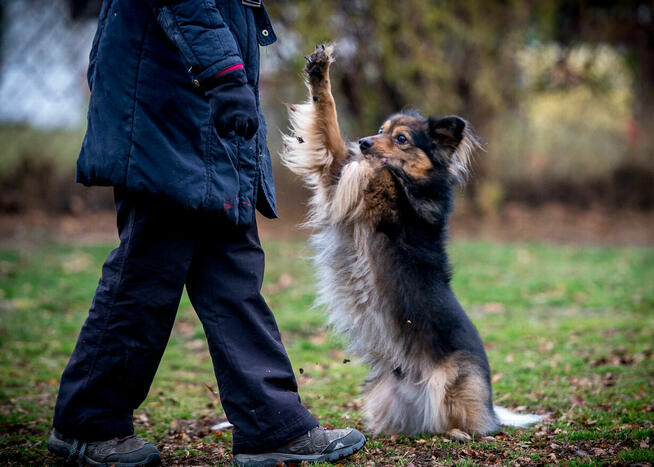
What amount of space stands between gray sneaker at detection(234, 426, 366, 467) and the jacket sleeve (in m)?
1.70

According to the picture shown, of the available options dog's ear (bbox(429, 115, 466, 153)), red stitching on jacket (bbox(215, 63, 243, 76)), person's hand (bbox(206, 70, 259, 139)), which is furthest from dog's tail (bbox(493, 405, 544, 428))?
red stitching on jacket (bbox(215, 63, 243, 76))

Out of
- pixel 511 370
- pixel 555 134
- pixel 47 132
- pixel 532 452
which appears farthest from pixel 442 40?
pixel 532 452

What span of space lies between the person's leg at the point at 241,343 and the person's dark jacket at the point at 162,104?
0.89ft

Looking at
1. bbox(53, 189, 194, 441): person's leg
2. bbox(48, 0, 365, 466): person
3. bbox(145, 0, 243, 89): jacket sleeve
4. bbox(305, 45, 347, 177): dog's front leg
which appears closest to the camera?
bbox(145, 0, 243, 89): jacket sleeve

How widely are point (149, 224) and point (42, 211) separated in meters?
Result: 11.4

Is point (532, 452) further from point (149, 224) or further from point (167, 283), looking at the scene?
point (149, 224)

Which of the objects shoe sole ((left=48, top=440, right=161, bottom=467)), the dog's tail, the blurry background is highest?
the blurry background

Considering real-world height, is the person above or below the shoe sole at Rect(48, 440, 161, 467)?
above

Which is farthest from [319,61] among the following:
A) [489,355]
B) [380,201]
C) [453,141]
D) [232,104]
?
[489,355]

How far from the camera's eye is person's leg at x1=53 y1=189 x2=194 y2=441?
276 cm

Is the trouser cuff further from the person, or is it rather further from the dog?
the dog

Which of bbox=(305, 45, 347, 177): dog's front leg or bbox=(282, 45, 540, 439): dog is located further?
bbox=(305, 45, 347, 177): dog's front leg

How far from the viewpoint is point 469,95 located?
13.6 m

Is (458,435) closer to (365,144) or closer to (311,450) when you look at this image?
(311,450)
